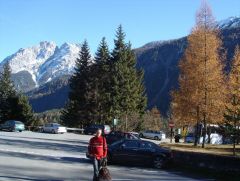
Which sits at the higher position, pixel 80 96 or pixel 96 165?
pixel 80 96

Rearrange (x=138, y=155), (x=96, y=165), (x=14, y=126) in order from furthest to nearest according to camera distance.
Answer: (x=14, y=126), (x=138, y=155), (x=96, y=165)

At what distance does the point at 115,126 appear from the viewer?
6712 centimetres

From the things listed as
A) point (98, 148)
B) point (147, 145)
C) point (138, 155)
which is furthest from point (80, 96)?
point (98, 148)

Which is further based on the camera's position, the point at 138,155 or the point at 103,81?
the point at 103,81

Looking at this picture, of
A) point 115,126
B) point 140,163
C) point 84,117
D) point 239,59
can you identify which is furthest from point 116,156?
point 84,117

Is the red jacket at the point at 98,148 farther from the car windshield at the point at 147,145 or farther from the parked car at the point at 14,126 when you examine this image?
the parked car at the point at 14,126

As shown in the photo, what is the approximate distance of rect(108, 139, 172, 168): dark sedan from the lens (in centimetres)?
2611

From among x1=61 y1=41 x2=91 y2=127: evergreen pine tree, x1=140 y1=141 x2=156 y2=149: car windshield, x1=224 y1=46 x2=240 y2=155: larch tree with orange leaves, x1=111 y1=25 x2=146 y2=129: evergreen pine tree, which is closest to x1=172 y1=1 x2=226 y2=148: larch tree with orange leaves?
x1=224 y1=46 x2=240 y2=155: larch tree with orange leaves

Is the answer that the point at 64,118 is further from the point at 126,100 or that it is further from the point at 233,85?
the point at 233,85

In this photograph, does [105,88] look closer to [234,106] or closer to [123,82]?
[123,82]

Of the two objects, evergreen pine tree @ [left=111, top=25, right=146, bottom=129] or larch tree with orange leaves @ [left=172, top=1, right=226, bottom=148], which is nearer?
larch tree with orange leaves @ [left=172, top=1, right=226, bottom=148]

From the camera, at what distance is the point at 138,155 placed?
26281 millimetres

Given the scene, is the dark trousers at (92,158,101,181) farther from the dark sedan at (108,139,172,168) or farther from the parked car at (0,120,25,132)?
the parked car at (0,120,25,132)

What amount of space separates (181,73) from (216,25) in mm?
5240
